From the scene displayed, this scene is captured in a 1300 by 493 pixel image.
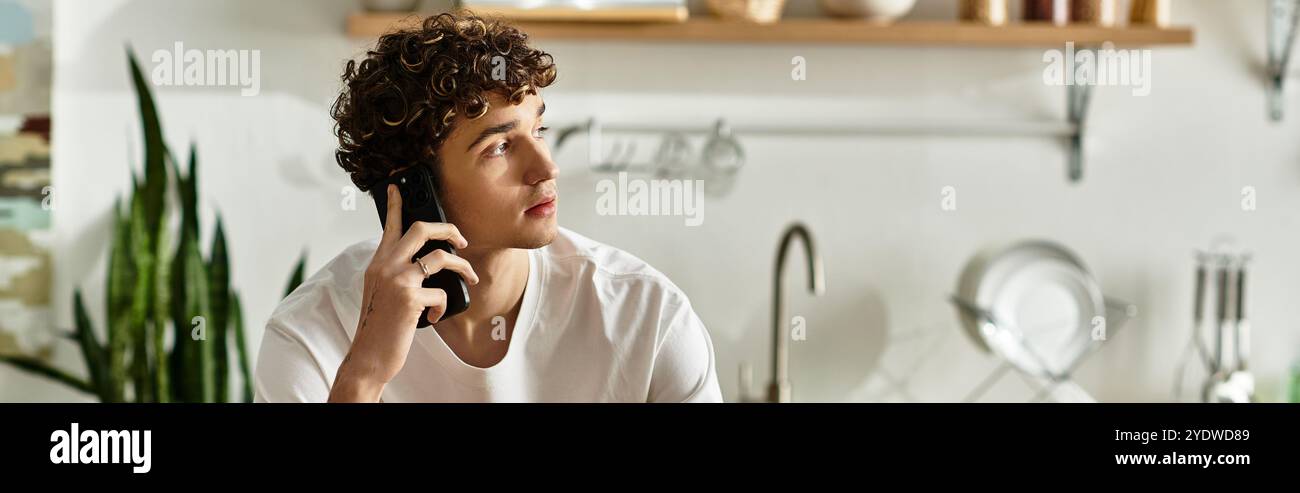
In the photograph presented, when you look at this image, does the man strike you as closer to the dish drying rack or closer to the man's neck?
the man's neck

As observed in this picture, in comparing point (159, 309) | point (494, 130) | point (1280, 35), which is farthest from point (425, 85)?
point (1280, 35)

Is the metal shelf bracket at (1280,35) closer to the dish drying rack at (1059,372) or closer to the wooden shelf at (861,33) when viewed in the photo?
the wooden shelf at (861,33)

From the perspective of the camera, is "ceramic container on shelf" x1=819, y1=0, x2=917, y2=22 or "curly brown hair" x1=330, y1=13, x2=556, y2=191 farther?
"ceramic container on shelf" x1=819, y1=0, x2=917, y2=22

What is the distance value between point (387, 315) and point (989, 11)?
1.13 metres

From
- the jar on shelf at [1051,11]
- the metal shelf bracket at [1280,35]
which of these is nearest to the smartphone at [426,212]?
the jar on shelf at [1051,11]

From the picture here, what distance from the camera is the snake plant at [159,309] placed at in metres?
1.08

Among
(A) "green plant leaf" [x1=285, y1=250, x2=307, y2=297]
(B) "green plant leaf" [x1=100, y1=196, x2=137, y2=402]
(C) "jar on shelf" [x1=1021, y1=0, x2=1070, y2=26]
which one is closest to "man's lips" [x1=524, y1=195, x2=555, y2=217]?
(A) "green plant leaf" [x1=285, y1=250, x2=307, y2=297]

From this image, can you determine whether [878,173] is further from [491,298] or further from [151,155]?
[491,298]

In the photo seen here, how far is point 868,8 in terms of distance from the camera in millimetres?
1249

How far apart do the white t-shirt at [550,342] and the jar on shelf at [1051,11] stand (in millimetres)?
1081

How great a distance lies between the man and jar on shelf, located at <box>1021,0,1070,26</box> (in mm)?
1080

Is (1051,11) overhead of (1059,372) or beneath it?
overhead

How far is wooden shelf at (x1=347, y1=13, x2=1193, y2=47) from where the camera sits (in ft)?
3.97
